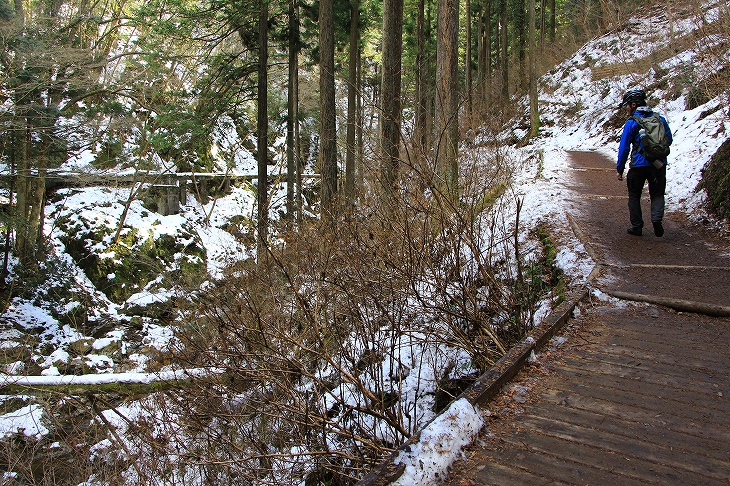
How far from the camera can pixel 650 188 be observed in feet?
21.2

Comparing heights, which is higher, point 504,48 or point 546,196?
point 504,48

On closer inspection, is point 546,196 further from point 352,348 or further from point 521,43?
point 521,43

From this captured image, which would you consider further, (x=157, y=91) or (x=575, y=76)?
(x=575, y=76)

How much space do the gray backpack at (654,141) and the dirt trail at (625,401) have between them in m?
1.70

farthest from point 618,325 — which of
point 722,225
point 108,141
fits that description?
point 108,141

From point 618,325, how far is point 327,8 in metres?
10.6

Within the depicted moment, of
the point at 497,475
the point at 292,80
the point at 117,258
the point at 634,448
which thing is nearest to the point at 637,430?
the point at 634,448

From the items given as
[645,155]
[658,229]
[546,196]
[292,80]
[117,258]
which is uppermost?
[292,80]

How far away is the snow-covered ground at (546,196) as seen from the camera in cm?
265

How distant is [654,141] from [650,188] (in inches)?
25.5

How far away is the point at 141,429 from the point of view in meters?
4.46

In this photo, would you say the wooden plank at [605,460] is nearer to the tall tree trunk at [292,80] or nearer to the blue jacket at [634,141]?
the blue jacket at [634,141]

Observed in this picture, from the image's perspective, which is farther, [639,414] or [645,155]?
[645,155]

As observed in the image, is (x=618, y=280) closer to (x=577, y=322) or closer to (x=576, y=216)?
(x=577, y=322)
